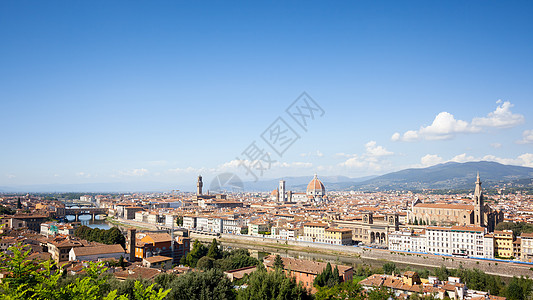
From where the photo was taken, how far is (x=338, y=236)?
1091 inches

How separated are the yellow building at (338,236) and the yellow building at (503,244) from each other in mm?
9135

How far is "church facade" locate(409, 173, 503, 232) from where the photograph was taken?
92.5 ft

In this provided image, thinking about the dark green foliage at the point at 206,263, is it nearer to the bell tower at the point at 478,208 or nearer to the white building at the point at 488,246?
the white building at the point at 488,246

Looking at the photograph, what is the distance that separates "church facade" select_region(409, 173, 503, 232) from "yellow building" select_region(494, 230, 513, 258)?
20.5 feet

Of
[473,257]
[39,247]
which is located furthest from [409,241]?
[39,247]

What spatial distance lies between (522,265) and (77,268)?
18737mm

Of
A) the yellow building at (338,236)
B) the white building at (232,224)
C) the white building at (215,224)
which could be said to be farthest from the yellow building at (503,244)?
the white building at (215,224)

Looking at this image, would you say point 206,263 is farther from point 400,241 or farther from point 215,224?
point 215,224

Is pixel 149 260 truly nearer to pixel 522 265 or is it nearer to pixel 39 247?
pixel 39 247

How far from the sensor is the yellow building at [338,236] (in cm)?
2762

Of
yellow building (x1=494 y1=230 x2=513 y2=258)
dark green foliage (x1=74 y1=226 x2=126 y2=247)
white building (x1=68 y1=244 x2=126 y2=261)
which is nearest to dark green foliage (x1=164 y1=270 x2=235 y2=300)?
white building (x1=68 y1=244 x2=126 y2=261)

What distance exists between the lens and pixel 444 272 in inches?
664

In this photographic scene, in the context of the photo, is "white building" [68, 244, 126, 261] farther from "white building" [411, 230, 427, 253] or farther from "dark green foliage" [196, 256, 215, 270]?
"white building" [411, 230, 427, 253]

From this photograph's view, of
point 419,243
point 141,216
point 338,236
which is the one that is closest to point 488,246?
point 419,243
